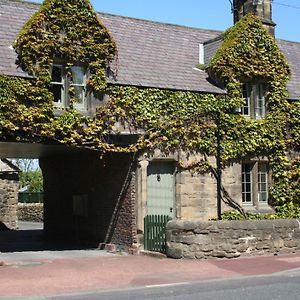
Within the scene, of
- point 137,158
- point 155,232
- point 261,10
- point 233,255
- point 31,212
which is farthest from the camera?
point 31,212

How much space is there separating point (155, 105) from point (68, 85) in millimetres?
3035

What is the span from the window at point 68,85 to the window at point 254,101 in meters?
6.41

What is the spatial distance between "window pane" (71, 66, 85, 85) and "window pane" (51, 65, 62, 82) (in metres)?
0.38

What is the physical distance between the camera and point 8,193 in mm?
33188

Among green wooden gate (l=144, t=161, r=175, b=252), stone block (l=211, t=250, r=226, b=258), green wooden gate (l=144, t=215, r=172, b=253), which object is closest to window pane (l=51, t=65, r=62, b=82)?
green wooden gate (l=144, t=161, r=175, b=252)

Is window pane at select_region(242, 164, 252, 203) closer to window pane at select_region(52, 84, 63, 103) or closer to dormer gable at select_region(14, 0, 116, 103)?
dormer gable at select_region(14, 0, 116, 103)

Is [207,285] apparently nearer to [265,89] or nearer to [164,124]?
[164,124]

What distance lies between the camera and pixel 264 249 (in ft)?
55.8

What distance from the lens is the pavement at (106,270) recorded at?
11.9 meters

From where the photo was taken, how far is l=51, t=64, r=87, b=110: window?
58.4ft

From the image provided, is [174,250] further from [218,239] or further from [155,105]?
[155,105]

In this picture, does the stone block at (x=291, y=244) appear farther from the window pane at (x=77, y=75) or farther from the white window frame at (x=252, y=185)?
the window pane at (x=77, y=75)

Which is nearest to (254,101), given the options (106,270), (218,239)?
(218,239)

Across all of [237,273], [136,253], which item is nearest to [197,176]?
[136,253]
